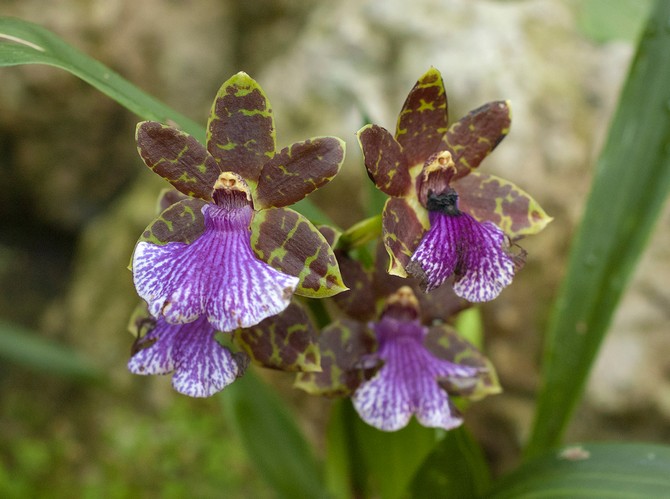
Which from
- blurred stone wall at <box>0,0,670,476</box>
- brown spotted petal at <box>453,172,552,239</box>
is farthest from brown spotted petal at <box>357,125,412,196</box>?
blurred stone wall at <box>0,0,670,476</box>

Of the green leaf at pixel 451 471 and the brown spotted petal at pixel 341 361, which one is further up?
the brown spotted petal at pixel 341 361

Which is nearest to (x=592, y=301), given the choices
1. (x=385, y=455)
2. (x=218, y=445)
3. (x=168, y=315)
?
(x=385, y=455)

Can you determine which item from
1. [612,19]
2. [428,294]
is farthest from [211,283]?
[612,19]

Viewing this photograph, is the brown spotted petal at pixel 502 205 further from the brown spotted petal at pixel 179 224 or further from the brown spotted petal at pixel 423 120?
the brown spotted petal at pixel 179 224

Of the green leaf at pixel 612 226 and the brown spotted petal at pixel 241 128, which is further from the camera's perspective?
the green leaf at pixel 612 226

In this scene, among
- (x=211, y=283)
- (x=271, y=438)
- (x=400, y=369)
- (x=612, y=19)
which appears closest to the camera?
(x=211, y=283)

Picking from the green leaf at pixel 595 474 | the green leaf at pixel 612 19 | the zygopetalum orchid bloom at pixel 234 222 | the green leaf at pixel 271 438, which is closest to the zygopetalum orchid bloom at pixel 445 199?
the zygopetalum orchid bloom at pixel 234 222

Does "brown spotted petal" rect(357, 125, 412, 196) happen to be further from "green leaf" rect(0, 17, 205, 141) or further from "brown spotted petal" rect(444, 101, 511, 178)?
"green leaf" rect(0, 17, 205, 141)

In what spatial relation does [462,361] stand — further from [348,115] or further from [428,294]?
[348,115]
